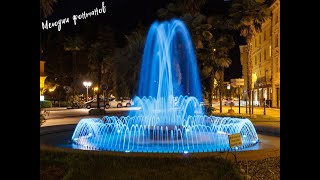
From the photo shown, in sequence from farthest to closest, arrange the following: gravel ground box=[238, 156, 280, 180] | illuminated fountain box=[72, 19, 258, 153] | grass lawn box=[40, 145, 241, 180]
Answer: illuminated fountain box=[72, 19, 258, 153]
gravel ground box=[238, 156, 280, 180]
grass lawn box=[40, 145, 241, 180]

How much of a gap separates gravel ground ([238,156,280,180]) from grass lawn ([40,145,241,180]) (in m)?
0.47

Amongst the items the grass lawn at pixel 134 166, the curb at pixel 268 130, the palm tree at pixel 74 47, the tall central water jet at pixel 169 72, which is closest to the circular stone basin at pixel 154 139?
the tall central water jet at pixel 169 72

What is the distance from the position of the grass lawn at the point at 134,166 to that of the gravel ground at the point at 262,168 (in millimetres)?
471

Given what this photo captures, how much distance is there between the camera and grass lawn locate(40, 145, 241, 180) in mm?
8125

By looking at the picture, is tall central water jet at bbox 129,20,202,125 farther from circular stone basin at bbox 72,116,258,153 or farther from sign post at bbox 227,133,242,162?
sign post at bbox 227,133,242,162

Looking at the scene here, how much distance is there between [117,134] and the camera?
17266 mm

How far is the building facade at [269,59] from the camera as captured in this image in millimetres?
49219

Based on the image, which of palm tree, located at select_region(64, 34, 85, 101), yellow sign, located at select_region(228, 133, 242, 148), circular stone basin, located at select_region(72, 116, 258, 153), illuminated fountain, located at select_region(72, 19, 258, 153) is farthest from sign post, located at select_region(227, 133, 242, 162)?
palm tree, located at select_region(64, 34, 85, 101)

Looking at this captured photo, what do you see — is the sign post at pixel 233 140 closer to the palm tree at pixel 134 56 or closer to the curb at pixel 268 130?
the curb at pixel 268 130
